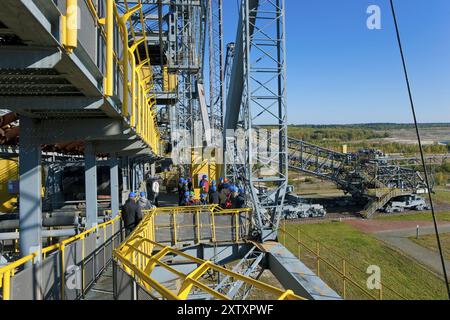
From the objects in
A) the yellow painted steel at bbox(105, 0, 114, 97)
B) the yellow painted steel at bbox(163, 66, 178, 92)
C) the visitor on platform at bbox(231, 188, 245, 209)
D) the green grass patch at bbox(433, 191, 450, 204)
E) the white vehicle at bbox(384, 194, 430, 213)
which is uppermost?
the yellow painted steel at bbox(163, 66, 178, 92)

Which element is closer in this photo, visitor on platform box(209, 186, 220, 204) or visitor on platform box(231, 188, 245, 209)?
visitor on platform box(231, 188, 245, 209)

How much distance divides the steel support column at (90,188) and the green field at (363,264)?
6.79 m

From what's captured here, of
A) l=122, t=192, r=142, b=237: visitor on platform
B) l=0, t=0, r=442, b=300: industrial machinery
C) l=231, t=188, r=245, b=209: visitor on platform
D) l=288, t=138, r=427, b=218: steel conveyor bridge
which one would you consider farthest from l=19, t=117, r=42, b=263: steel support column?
l=288, t=138, r=427, b=218: steel conveyor bridge

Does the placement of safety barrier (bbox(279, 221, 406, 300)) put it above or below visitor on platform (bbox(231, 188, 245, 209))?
below

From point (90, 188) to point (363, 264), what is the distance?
1293 centimetres

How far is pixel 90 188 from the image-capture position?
27.2 ft

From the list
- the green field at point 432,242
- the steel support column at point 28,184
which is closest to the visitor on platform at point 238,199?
the steel support column at point 28,184

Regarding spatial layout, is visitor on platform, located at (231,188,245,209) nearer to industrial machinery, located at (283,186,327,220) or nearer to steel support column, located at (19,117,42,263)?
steel support column, located at (19,117,42,263)

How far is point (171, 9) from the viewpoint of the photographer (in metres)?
21.2

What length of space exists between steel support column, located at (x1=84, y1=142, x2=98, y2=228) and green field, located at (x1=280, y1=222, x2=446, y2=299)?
679 cm

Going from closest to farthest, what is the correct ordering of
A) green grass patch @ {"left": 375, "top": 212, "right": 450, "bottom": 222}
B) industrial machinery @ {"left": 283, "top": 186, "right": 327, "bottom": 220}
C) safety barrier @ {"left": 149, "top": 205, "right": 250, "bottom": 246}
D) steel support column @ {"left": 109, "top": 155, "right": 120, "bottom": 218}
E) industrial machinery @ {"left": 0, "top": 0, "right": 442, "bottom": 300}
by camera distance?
industrial machinery @ {"left": 0, "top": 0, "right": 442, "bottom": 300} → steel support column @ {"left": 109, "top": 155, "right": 120, "bottom": 218} → safety barrier @ {"left": 149, "top": 205, "right": 250, "bottom": 246} → green grass patch @ {"left": 375, "top": 212, "right": 450, "bottom": 222} → industrial machinery @ {"left": 283, "top": 186, "right": 327, "bottom": 220}

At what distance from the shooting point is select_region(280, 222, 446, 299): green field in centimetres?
1313

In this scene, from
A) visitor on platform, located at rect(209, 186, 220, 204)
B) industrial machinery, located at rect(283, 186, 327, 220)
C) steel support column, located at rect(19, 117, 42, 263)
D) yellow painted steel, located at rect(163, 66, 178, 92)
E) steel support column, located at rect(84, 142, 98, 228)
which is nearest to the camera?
steel support column, located at rect(19, 117, 42, 263)

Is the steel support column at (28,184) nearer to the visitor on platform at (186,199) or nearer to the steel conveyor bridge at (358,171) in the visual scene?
the visitor on platform at (186,199)
